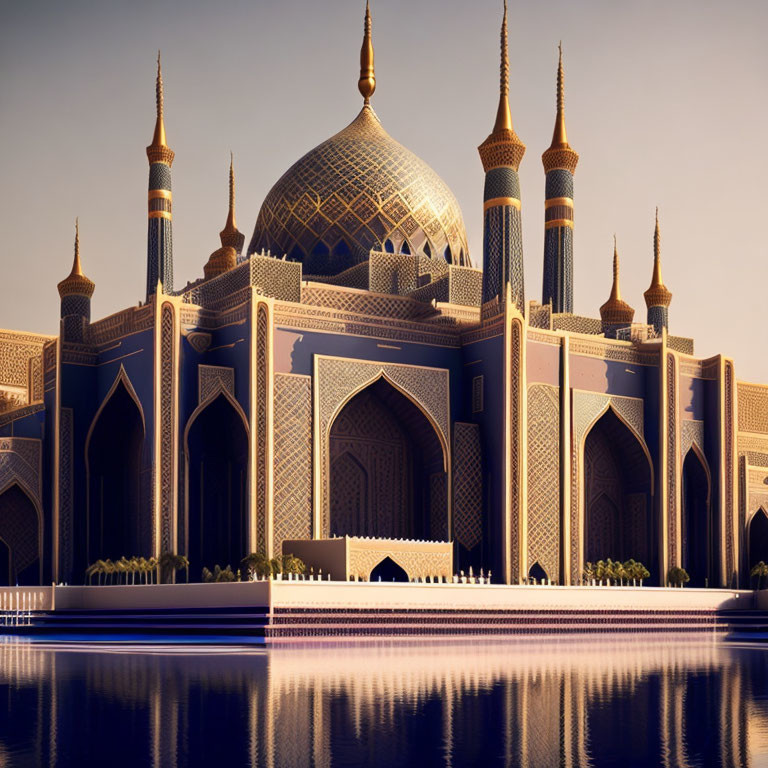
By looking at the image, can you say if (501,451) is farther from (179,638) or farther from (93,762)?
(93,762)

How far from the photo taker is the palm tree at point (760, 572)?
17078mm

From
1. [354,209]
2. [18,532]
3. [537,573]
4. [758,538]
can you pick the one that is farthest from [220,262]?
[758,538]

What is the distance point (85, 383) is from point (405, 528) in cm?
435

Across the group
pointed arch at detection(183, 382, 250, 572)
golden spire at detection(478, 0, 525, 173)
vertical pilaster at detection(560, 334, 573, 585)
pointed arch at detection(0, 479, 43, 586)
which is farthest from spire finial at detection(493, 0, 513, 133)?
pointed arch at detection(0, 479, 43, 586)

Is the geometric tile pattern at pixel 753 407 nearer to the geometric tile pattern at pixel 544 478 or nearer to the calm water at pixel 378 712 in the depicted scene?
the geometric tile pattern at pixel 544 478

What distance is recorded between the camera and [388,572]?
14.3 metres

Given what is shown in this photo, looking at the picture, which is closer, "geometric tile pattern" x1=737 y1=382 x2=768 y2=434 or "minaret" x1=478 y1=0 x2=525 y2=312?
"minaret" x1=478 y1=0 x2=525 y2=312

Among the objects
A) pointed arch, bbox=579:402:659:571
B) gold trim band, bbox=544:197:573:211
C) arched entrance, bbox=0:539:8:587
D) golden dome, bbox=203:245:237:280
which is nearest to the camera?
arched entrance, bbox=0:539:8:587

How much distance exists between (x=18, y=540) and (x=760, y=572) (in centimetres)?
973

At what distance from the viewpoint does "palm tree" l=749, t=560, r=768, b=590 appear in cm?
1708

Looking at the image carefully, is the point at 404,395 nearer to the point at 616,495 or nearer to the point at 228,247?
the point at 616,495

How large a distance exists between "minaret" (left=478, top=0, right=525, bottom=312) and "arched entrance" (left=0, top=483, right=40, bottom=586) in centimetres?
633

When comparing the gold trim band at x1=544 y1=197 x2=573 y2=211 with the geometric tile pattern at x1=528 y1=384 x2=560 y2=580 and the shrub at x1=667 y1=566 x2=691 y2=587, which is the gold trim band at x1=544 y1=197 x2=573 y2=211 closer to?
the geometric tile pattern at x1=528 y1=384 x2=560 y2=580

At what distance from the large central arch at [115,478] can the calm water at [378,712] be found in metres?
6.94
